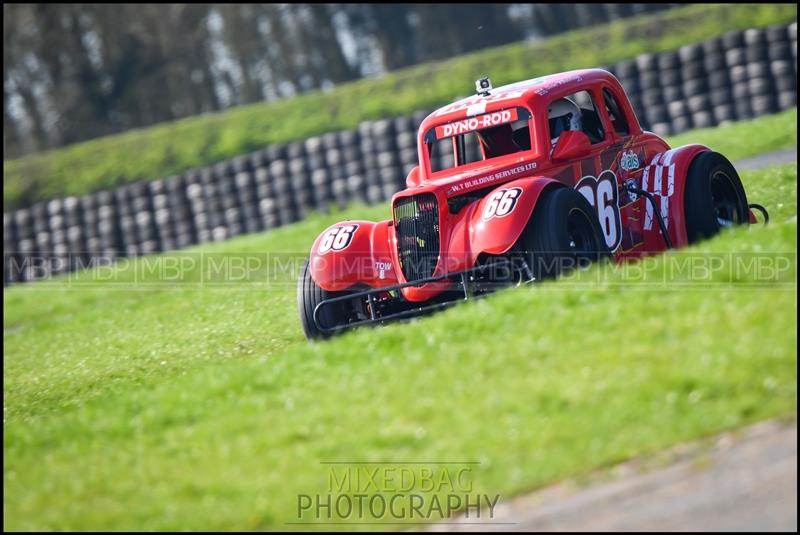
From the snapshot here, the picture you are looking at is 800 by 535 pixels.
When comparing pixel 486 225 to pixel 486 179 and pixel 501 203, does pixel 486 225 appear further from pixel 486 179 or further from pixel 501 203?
pixel 486 179

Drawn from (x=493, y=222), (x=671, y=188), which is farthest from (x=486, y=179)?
(x=671, y=188)

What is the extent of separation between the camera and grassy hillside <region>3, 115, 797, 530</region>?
17.7 ft

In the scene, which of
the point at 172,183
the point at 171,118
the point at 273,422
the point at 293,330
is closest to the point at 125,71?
the point at 171,118

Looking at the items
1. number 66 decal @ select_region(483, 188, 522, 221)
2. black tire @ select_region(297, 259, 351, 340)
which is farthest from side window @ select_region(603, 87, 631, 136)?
black tire @ select_region(297, 259, 351, 340)

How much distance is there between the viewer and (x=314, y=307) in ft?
29.5

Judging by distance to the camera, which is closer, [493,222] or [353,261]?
[493,222]

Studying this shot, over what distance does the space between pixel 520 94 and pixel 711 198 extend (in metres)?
1.78

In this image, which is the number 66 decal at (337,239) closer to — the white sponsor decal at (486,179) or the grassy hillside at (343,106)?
the white sponsor decal at (486,179)

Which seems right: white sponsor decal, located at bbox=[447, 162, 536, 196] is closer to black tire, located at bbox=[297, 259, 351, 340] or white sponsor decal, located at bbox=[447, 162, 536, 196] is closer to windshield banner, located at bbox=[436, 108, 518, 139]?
windshield banner, located at bbox=[436, 108, 518, 139]

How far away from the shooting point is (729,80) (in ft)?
60.5

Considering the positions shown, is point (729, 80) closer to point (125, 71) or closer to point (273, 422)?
point (273, 422)

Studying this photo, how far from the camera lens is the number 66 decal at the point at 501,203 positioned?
799 cm

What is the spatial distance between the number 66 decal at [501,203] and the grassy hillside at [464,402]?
0.71 meters

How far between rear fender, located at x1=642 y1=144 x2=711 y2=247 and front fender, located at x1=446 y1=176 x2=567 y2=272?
1241 millimetres
